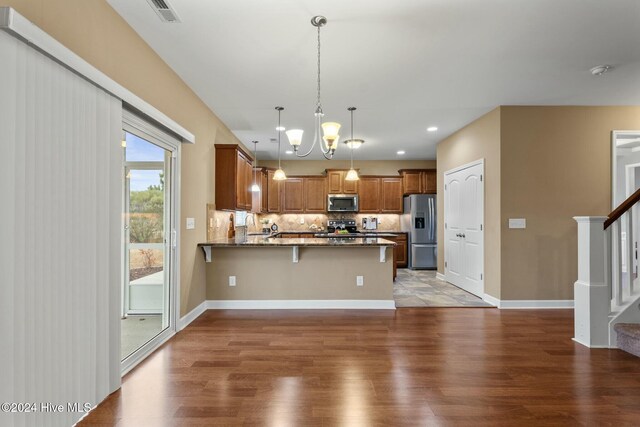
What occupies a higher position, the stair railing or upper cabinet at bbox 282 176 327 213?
upper cabinet at bbox 282 176 327 213

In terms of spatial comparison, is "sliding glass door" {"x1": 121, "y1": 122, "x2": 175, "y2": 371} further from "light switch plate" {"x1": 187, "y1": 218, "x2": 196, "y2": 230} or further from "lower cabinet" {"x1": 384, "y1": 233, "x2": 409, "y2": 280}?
"lower cabinet" {"x1": 384, "y1": 233, "x2": 409, "y2": 280}

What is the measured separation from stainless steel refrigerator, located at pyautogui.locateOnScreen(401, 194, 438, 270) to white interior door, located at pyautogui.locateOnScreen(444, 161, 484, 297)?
1293mm

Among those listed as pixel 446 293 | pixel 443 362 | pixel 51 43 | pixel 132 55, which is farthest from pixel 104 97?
pixel 446 293

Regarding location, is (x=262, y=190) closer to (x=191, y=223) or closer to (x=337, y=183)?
(x=337, y=183)

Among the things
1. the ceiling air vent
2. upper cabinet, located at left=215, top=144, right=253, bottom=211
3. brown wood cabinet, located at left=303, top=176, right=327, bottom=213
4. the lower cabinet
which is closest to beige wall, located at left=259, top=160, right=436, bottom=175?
brown wood cabinet, located at left=303, top=176, right=327, bottom=213

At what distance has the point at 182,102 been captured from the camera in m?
3.55

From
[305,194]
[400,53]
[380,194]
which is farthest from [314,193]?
[400,53]

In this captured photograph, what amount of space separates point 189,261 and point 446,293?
3833mm

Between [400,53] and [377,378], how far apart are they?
275 cm

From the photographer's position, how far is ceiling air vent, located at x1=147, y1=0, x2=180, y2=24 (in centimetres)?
224

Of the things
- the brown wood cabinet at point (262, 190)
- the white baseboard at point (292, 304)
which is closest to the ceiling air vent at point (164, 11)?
the white baseboard at point (292, 304)

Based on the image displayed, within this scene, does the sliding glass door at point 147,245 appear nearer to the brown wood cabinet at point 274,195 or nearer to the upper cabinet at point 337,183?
the brown wood cabinet at point 274,195

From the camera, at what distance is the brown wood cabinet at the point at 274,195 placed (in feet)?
25.8

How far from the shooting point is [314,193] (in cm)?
796
